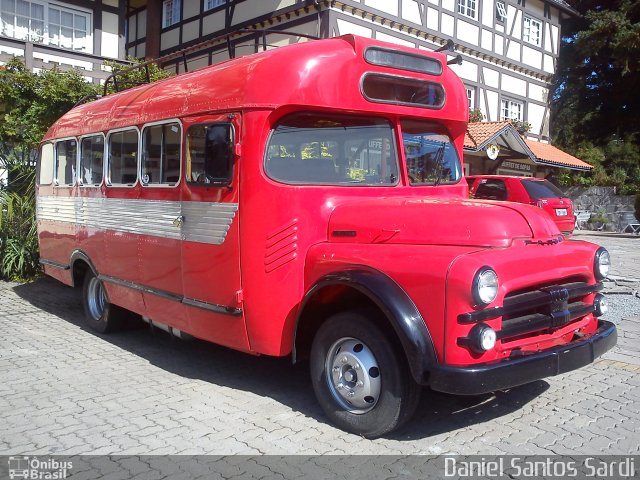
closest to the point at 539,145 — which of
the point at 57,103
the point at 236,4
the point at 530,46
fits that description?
the point at 530,46

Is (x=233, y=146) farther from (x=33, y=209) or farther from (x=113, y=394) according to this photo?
(x=33, y=209)

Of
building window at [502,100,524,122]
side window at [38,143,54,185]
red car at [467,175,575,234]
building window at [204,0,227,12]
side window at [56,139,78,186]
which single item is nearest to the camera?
side window at [56,139,78,186]

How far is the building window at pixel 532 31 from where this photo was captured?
72.7 ft

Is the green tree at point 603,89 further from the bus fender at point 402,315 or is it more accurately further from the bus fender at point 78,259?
the bus fender at point 402,315

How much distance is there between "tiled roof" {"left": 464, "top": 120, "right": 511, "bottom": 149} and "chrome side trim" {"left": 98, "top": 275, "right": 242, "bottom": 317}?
11.5 metres

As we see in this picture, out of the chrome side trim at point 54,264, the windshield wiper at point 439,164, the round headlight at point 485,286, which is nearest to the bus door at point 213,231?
the windshield wiper at point 439,164

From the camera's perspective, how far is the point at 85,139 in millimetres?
7059

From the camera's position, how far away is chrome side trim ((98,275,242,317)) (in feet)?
15.5

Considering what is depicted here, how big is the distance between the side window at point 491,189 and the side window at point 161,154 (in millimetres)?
9059

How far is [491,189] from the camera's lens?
13.3 meters

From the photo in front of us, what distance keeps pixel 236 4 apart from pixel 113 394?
48.0ft

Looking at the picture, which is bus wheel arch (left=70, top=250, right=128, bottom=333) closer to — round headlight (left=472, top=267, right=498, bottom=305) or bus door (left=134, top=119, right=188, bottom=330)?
bus door (left=134, top=119, right=188, bottom=330)

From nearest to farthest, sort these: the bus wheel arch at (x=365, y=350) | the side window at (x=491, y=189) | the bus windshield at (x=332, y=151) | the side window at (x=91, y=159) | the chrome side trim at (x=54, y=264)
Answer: the bus wheel arch at (x=365, y=350)
the bus windshield at (x=332, y=151)
the side window at (x=91, y=159)
the chrome side trim at (x=54, y=264)
the side window at (x=491, y=189)

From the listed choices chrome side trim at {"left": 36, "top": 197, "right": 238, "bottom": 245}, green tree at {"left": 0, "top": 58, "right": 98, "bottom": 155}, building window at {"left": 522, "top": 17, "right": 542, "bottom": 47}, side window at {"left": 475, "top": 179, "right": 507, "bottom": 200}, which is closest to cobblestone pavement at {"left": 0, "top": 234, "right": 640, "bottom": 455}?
chrome side trim at {"left": 36, "top": 197, "right": 238, "bottom": 245}
